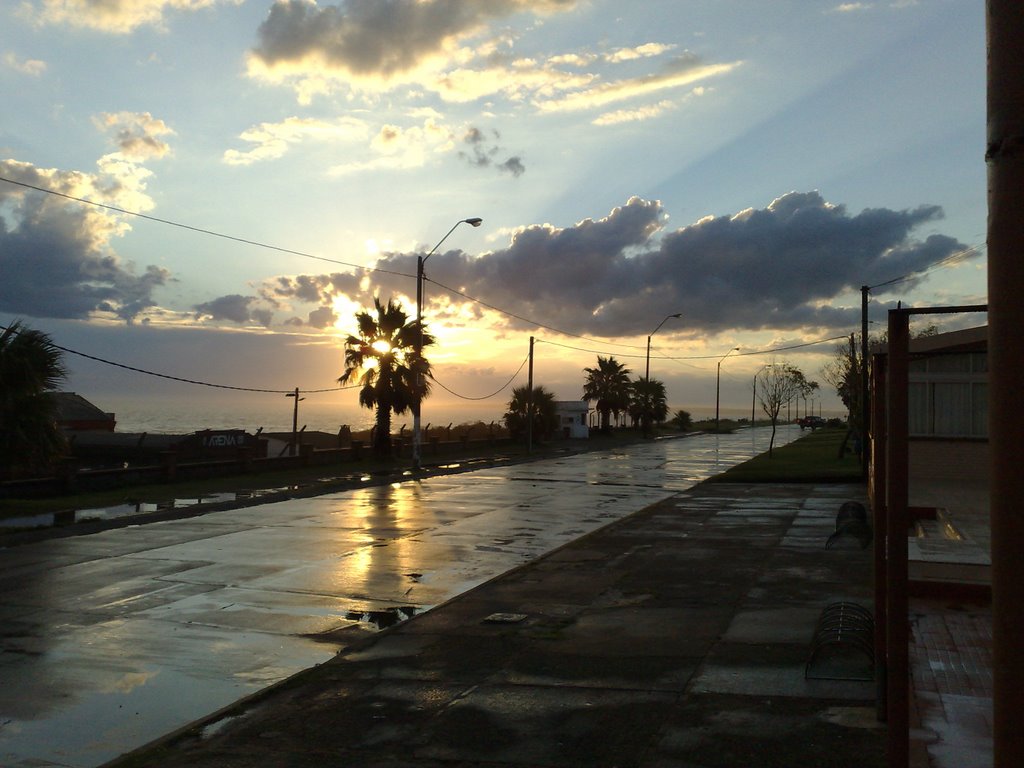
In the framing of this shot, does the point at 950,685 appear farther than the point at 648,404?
No

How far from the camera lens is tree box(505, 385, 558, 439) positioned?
200 feet

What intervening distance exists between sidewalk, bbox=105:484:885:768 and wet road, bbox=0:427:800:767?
25.9 inches

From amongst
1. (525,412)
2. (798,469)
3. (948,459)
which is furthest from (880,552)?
(525,412)

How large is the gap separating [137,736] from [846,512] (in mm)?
13928

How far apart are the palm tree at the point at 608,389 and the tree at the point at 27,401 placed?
6560cm

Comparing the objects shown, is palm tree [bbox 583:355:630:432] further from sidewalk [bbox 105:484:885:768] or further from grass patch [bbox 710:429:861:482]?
sidewalk [bbox 105:484:885:768]

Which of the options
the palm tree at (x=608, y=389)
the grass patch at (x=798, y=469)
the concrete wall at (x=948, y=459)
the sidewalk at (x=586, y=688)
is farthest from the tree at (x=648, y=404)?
the sidewalk at (x=586, y=688)

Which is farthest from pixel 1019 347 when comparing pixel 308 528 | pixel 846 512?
pixel 308 528

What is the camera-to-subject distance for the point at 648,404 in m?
80.0

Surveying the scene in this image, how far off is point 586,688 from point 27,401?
1744 centimetres

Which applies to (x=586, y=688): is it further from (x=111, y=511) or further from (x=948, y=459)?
(x=948, y=459)

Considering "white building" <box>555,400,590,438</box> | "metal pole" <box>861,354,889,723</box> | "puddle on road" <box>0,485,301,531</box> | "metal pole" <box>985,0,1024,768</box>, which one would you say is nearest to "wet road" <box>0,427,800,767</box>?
"puddle on road" <box>0,485,301,531</box>

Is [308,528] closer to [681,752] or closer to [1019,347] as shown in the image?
[681,752]

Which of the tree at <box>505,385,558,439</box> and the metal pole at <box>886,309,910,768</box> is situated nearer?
the metal pole at <box>886,309,910,768</box>
